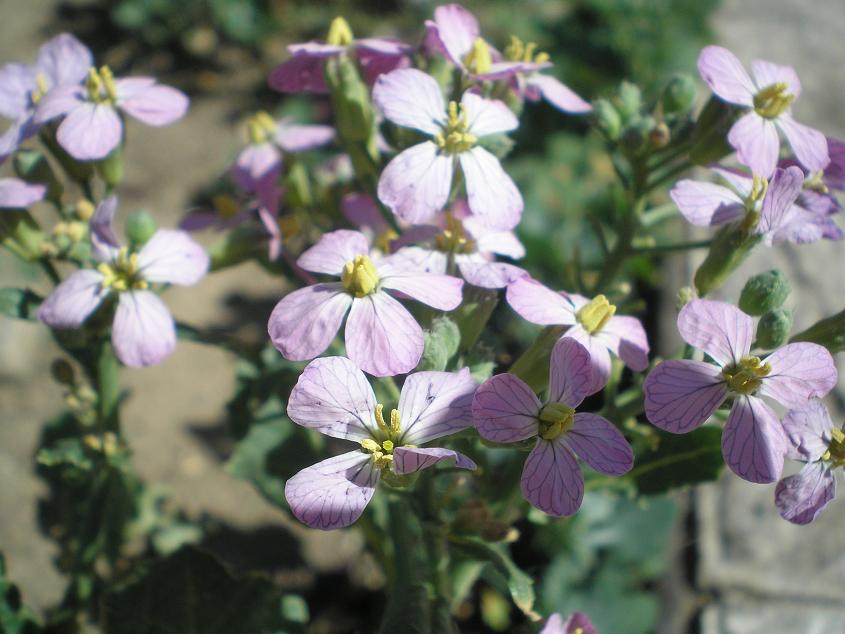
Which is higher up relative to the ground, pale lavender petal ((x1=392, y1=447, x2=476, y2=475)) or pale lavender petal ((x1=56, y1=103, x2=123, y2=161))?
pale lavender petal ((x1=56, y1=103, x2=123, y2=161))

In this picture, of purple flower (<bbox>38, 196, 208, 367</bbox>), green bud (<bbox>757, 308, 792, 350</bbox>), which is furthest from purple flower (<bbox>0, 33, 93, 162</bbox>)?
green bud (<bbox>757, 308, 792, 350</bbox>)

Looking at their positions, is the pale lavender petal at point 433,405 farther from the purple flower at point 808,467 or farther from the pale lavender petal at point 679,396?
the purple flower at point 808,467

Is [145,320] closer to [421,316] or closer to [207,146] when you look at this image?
[421,316]

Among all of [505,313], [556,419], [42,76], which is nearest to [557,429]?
[556,419]

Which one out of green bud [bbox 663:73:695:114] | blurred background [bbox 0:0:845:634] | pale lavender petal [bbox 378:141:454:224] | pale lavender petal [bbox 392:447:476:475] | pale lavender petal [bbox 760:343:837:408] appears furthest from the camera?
blurred background [bbox 0:0:845:634]

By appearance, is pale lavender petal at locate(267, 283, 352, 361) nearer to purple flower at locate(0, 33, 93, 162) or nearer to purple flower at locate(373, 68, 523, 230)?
purple flower at locate(373, 68, 523, 230)

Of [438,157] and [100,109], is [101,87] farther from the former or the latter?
[438,157]

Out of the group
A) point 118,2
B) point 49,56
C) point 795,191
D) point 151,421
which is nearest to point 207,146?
point 118,2
